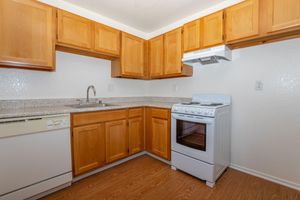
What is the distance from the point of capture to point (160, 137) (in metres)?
2.42

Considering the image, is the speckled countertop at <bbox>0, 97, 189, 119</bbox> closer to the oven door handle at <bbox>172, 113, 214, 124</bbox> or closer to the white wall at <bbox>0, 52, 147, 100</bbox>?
the white wall at <bbox>0, 52, 147, 100</bbox>

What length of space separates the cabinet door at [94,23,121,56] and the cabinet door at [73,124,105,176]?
1.24m

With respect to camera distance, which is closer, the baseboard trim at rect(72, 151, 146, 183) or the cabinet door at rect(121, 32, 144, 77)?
the baseboard trim at rect(72, 151, 146, 183)

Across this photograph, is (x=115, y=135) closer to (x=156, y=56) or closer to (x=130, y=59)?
(x=130, y=59)

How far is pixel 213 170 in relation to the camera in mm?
1761

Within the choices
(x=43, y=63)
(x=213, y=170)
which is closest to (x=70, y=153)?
(x=43, y=63)

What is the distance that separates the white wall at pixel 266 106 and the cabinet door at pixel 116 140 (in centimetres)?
165

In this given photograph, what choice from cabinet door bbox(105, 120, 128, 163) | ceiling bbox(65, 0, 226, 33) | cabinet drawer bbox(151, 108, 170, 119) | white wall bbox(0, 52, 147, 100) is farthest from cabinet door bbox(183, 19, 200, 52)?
cabinet door bbox(105, 120, 128, 163)

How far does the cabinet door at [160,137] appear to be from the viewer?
7.59 ft

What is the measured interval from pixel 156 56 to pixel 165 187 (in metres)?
2.25

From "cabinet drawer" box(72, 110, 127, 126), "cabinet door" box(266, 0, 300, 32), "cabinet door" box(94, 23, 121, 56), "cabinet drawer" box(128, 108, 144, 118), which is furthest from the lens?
"cabinet drawer" box(128, 108, 144, 118)

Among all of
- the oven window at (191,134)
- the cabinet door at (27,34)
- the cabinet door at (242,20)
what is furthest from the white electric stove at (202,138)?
the cabinet door at (27,34)

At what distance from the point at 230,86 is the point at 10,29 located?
2.87 m

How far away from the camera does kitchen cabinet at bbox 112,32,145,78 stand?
2.61 m
